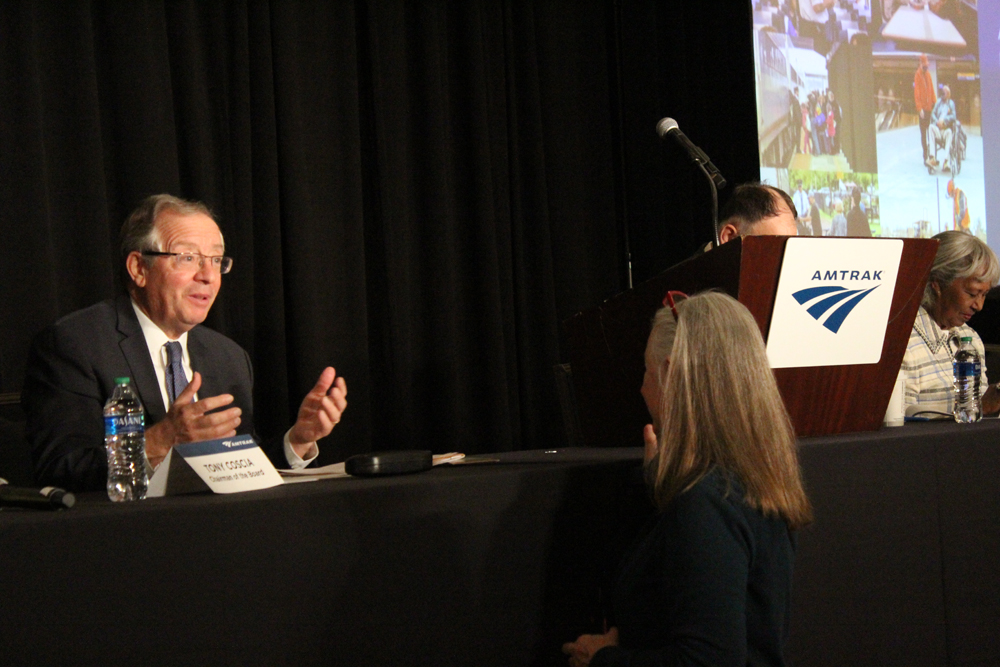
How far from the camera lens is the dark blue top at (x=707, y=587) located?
1.22 m

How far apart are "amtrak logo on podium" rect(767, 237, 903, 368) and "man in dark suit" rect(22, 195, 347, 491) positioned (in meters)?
0.88

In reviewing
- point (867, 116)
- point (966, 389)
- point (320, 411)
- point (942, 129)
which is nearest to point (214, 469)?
point (320, 411)

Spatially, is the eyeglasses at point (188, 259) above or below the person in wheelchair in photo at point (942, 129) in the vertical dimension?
below

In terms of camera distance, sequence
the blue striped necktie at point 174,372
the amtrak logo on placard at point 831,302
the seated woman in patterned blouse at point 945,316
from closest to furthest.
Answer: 1. the amtrak logo on placard at point 831,302
2. the blue striped necktie at point 174,372
3. the seated woman in patterned blouse at point 945,316

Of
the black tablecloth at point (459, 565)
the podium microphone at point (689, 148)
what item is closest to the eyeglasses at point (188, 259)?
the black tablecloth at point (459, 565)

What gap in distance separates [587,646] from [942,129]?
3.69m

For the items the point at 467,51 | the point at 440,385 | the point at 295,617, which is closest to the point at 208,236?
the point at 295,617

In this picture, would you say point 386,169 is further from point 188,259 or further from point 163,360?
point 163,360

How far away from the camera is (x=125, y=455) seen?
Answer: 4.93 ft

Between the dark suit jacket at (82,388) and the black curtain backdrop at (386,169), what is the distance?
3.48 feet

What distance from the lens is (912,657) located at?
173 cm

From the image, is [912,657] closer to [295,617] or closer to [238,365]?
[295,617]

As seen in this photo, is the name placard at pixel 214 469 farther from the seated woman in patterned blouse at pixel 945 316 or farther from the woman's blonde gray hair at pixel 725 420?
the seated woman in patterned blouse at pixel 945 316

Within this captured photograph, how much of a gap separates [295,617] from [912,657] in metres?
1.14
